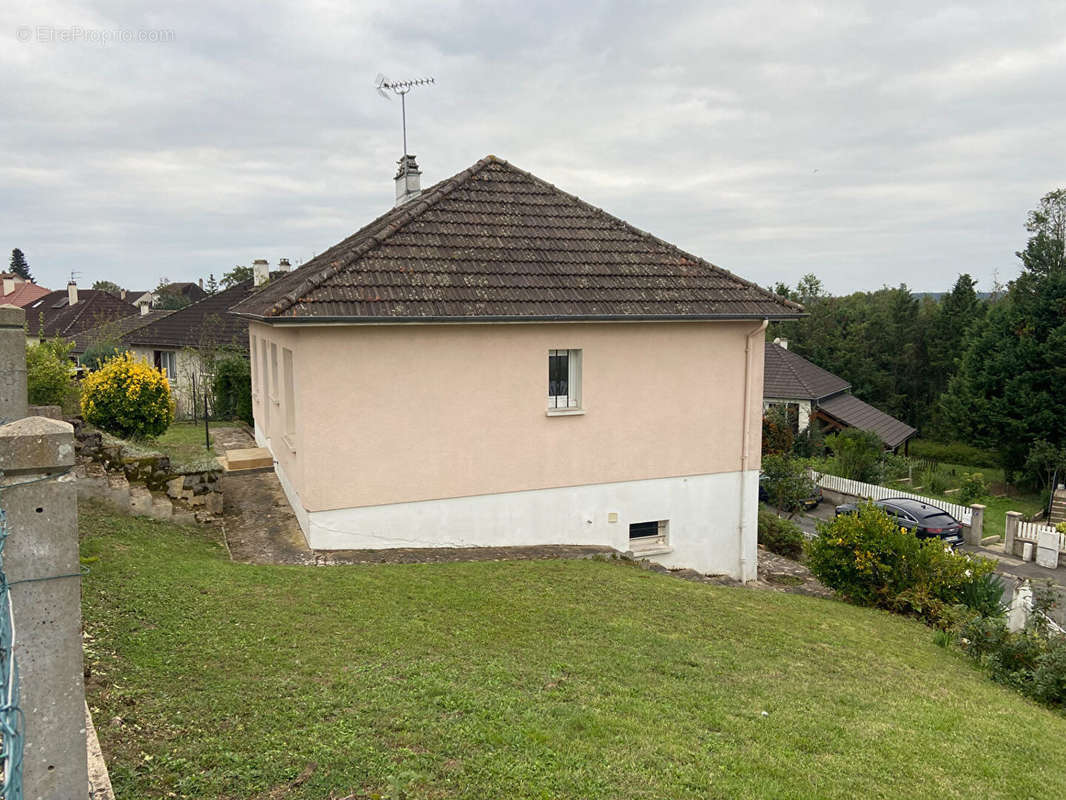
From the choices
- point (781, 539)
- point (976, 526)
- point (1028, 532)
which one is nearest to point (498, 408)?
point (781, 539)

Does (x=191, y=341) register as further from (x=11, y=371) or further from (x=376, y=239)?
(x=11, y=371)

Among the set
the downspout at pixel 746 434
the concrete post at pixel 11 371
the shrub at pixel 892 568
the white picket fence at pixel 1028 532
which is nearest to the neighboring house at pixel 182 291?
the downspout at pixel 746 434

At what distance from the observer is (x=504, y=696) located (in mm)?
5742

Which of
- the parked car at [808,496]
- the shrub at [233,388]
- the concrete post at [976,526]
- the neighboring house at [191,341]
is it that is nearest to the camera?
the shrub at [233,388]

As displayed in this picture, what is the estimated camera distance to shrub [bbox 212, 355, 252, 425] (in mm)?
23547

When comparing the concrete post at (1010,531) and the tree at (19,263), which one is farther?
the tree at (19,263)

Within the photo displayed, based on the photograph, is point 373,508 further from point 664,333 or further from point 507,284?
point 664,333

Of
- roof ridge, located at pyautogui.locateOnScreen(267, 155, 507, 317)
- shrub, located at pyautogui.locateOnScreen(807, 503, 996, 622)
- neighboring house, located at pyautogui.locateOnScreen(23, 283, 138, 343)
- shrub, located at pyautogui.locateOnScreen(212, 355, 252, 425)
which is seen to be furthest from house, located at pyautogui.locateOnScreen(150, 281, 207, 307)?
shrub, located at pyautogui.locateOnScreen(807, 503, 996, 622)

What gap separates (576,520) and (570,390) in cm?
234

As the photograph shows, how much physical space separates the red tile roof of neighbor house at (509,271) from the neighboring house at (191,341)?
1211cm

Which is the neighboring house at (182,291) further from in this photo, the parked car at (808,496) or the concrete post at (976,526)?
the concrete post at (976,526)

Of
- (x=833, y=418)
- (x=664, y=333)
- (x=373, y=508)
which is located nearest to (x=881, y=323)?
(x=833, y=418)

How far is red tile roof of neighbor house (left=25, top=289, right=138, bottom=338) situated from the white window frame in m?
38.7

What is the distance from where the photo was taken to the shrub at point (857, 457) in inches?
1220
